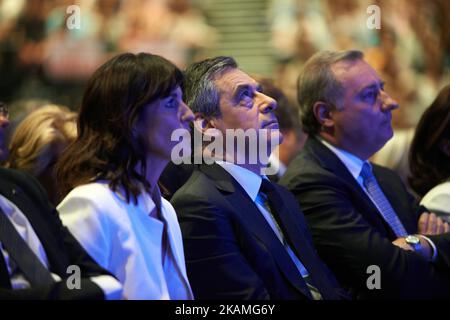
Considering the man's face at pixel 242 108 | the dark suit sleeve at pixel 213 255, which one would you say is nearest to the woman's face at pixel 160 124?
the dark suit sleeve at pixel 213 255

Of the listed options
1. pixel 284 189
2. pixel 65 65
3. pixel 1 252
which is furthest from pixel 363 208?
pixel 65 65

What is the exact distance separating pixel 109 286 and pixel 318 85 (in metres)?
1.82

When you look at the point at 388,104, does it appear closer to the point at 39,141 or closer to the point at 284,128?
the point at 284,128

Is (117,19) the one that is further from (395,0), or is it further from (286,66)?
(395,0)

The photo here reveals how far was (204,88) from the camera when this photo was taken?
3332mm

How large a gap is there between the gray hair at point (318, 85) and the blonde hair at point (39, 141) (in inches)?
42.1

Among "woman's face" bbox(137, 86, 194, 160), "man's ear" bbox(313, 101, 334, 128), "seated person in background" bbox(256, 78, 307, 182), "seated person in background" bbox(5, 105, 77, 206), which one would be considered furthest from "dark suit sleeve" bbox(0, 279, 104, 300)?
"seated person in background" bbox(256, 78, 307, 182)

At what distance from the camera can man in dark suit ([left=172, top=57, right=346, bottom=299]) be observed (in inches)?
116

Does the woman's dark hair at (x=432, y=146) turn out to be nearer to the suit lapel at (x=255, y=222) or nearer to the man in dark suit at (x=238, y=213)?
the man in dark suit at (x=238, y=213)

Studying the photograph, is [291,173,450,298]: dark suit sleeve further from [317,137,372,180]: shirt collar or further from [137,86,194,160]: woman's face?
[137,86,194,160]: woman's face

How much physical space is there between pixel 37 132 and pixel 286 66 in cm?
544

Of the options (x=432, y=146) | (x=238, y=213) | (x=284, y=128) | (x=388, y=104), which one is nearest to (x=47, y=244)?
(x=238, y=213)

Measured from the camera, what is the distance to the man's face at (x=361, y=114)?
3.82m

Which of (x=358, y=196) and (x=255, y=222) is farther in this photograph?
(x=358, y=196)
